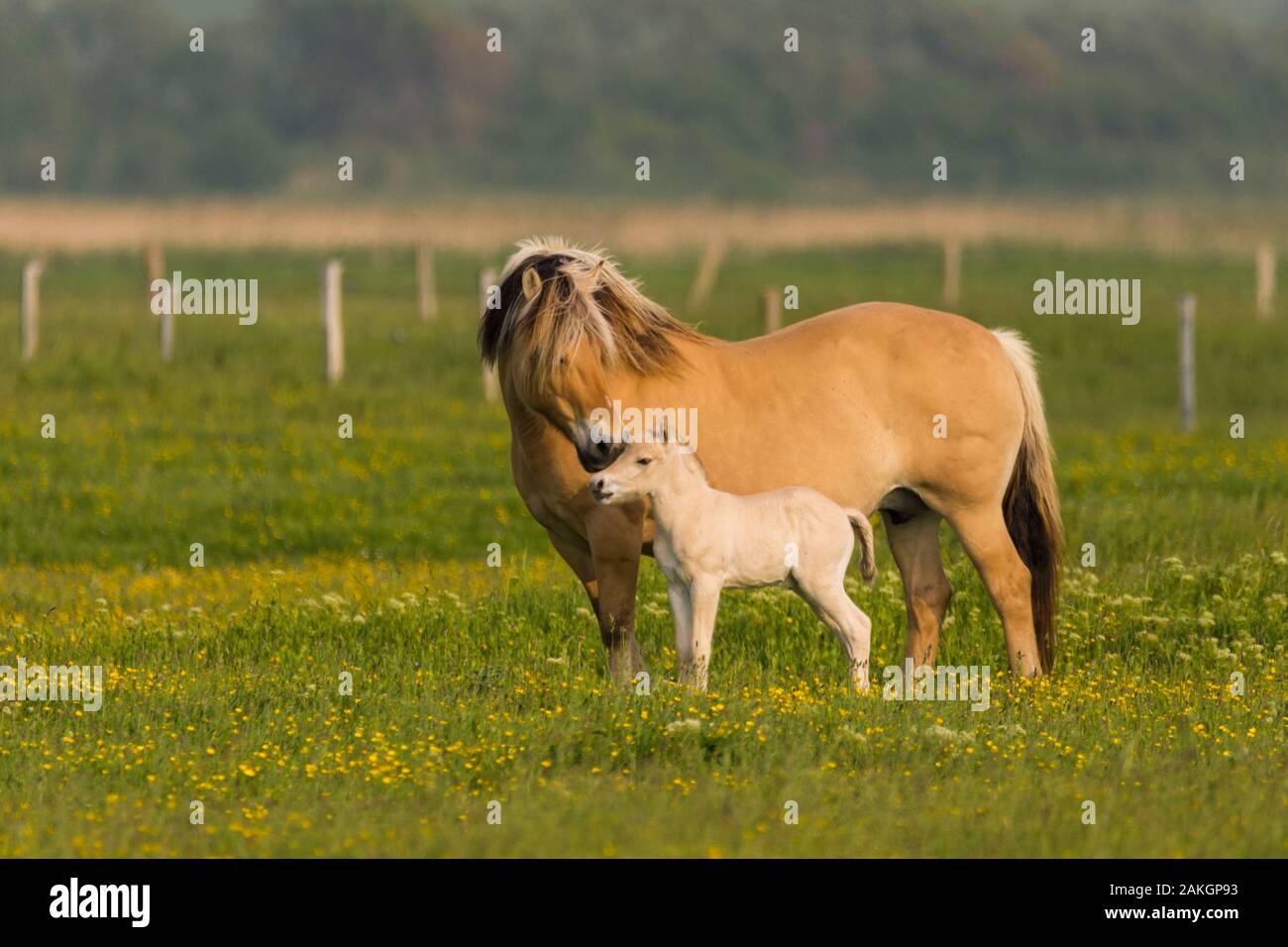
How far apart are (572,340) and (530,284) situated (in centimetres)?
37

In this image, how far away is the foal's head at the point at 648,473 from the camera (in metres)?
8.48

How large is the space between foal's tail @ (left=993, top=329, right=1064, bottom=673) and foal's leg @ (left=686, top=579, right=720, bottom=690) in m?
2.63

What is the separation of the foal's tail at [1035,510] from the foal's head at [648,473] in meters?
2.69

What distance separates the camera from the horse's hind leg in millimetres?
10648

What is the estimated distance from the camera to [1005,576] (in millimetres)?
10359

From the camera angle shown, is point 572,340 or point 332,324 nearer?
point 572,340

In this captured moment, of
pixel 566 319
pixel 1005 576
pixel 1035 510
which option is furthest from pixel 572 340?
pixel 1035 510

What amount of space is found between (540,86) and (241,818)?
119 metres

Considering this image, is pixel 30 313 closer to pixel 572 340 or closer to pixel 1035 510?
pixel 1035 510

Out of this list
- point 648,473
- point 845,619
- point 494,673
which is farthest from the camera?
point 494,673

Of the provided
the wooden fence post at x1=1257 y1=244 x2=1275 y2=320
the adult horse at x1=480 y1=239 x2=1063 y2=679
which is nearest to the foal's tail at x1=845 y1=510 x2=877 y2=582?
the adult horse at x1=480 y1=239 x2=1063 y2=679

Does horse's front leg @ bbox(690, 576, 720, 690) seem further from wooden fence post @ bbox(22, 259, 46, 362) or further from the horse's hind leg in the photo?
wooden fence post @ bbox(22, 259, 46, 362)

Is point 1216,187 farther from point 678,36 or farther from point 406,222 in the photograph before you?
point 406,222

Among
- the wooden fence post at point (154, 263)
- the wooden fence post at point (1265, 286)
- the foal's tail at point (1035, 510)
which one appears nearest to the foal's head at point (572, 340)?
the foal's tail at point (1035, 510)
